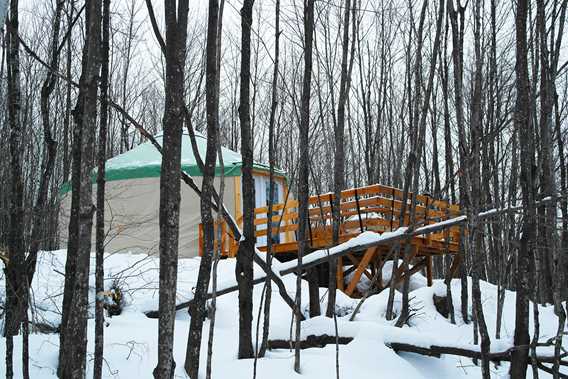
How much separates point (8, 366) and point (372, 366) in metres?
2.51

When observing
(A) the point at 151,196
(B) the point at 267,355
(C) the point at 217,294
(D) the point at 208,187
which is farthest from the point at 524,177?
(A) the point at 151,196

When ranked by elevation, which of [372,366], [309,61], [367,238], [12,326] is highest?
[309,61]

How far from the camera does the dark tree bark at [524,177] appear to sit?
367 cm

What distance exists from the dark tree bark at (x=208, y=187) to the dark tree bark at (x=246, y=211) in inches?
34.7

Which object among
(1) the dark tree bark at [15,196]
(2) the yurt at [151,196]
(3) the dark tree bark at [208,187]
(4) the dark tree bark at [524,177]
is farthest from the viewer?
(2) the yurt at [151,196]

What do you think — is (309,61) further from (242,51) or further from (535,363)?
(535,363)

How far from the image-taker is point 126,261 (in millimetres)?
7883

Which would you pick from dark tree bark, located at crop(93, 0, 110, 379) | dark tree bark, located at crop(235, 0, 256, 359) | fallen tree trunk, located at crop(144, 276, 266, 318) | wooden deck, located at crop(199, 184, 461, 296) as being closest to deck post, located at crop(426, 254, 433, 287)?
wooden deck, located at crop(199, 184, 461, 296)

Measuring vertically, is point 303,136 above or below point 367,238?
above

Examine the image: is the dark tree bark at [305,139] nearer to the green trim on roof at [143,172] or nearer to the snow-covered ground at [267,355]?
the snow-covered ground at [267,355]

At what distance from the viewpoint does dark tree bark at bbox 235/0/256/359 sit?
400 cm

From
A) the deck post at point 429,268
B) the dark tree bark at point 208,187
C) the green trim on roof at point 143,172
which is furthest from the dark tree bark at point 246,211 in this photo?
the green trim on roof at point 143,172

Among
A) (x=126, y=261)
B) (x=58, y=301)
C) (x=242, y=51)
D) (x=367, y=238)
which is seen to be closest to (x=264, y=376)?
(x=367, y=238)

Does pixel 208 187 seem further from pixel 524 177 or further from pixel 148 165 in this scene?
Answer: pixel 148 165
